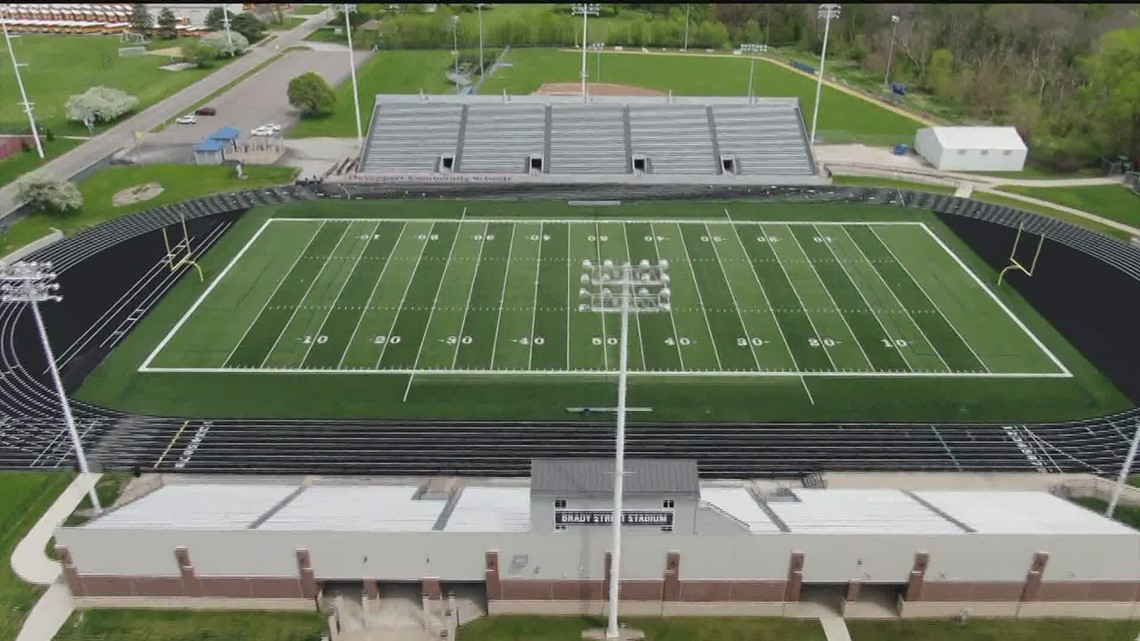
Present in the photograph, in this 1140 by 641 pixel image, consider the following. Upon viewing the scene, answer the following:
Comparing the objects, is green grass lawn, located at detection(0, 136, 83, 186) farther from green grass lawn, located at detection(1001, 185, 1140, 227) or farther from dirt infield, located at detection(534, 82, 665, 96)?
green grass lawn, located at detection(1001, 185, 1140, 227)

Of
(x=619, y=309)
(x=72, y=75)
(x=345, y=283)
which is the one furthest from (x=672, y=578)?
(x=72, y=75)

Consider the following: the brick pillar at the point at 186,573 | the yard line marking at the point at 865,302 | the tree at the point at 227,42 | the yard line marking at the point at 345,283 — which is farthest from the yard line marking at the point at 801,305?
the tree at the point at 227,42

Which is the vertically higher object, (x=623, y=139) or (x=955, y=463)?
(x=623, y=139)

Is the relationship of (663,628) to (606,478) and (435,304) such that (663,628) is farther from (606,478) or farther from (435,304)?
(435,304)

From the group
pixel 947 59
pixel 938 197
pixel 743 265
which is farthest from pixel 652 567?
pixel 947 59

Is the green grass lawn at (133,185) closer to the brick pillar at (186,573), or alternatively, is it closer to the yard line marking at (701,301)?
the yard line marking at (701,301)

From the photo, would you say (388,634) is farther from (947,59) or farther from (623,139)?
(947,59)
